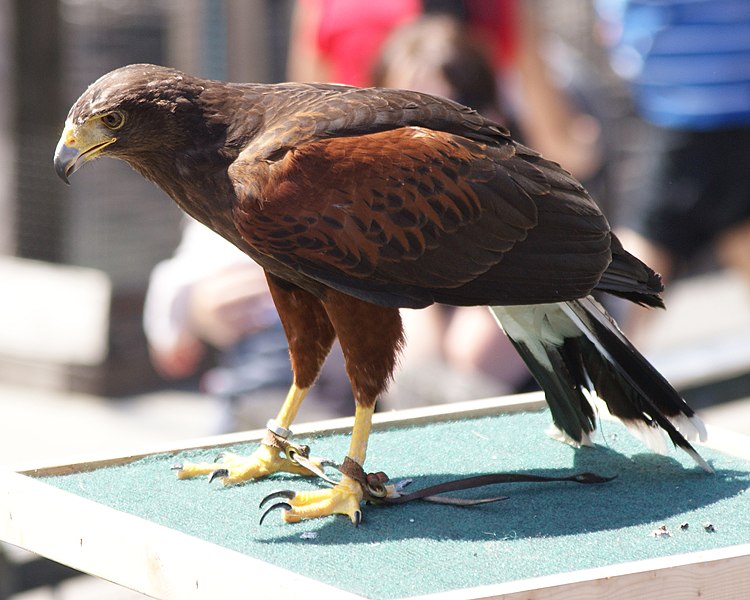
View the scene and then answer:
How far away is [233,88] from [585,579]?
1.47 m

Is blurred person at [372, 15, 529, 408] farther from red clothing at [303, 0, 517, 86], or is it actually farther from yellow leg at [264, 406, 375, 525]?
yellow leg at [264, 406, 375, 525]

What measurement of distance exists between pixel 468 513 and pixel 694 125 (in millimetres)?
3859

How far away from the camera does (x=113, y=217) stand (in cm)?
849

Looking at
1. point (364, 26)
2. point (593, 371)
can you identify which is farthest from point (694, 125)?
point (593, 371)

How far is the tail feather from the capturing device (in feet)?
11.3

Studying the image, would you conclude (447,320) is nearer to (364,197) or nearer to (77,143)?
(364,197)

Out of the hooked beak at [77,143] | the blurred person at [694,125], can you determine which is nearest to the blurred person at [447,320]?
Answer: the blurred person at [694,125]

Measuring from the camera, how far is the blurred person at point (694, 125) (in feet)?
21.2

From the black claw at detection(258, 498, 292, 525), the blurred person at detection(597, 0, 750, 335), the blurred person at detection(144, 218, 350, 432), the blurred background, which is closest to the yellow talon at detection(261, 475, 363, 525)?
the black claw at detection(258, 498, 292, 525)

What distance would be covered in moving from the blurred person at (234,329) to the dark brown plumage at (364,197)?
2179mm

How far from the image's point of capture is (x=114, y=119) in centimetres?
301

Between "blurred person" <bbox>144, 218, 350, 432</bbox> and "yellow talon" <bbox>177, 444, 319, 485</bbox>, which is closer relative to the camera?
"yellow talon" <bbox>177, 444, 319, 485</bbox>

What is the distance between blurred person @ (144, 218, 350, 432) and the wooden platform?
7.38 ft

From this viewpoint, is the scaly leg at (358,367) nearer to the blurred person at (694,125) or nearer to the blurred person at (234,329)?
the blurred person at (234,329)
